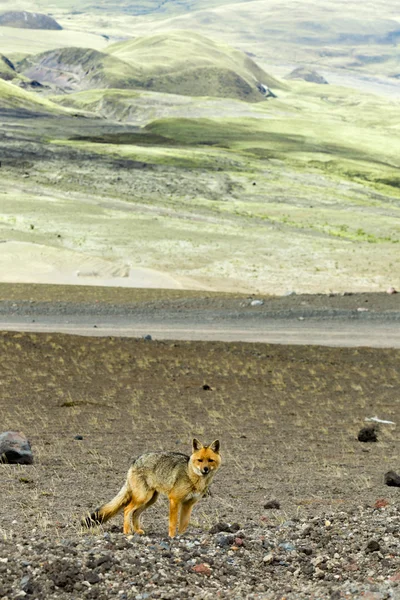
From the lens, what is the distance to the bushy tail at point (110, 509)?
8828mm

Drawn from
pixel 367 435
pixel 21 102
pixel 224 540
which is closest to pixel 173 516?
pixel 224 540

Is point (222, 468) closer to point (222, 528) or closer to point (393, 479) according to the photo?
point (393, 479)

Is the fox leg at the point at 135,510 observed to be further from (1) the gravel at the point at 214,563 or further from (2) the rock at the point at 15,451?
(2) the rock at the point at 15,451

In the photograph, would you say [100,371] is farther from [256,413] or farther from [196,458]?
[196,458]

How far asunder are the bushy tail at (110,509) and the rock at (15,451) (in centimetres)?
492

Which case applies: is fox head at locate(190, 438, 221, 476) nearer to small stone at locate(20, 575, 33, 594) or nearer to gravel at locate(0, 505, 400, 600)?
gravel at locate(0, 505, 400, 600)

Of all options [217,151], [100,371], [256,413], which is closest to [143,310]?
[100,371]

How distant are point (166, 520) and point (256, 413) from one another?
921 centimetres

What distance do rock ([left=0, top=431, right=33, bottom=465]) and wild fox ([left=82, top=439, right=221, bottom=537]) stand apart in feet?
16.3

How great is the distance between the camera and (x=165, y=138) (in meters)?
124

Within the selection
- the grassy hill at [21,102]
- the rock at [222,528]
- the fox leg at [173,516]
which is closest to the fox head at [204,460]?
the fox leg at [173,516]

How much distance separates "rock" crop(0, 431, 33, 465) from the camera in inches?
541

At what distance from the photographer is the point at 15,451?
540 inches

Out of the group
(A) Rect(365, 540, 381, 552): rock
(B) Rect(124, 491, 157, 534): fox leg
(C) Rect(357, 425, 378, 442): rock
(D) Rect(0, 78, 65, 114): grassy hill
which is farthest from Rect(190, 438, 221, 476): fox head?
(D) Rect(0, 78, 65, 114): grassy hill
